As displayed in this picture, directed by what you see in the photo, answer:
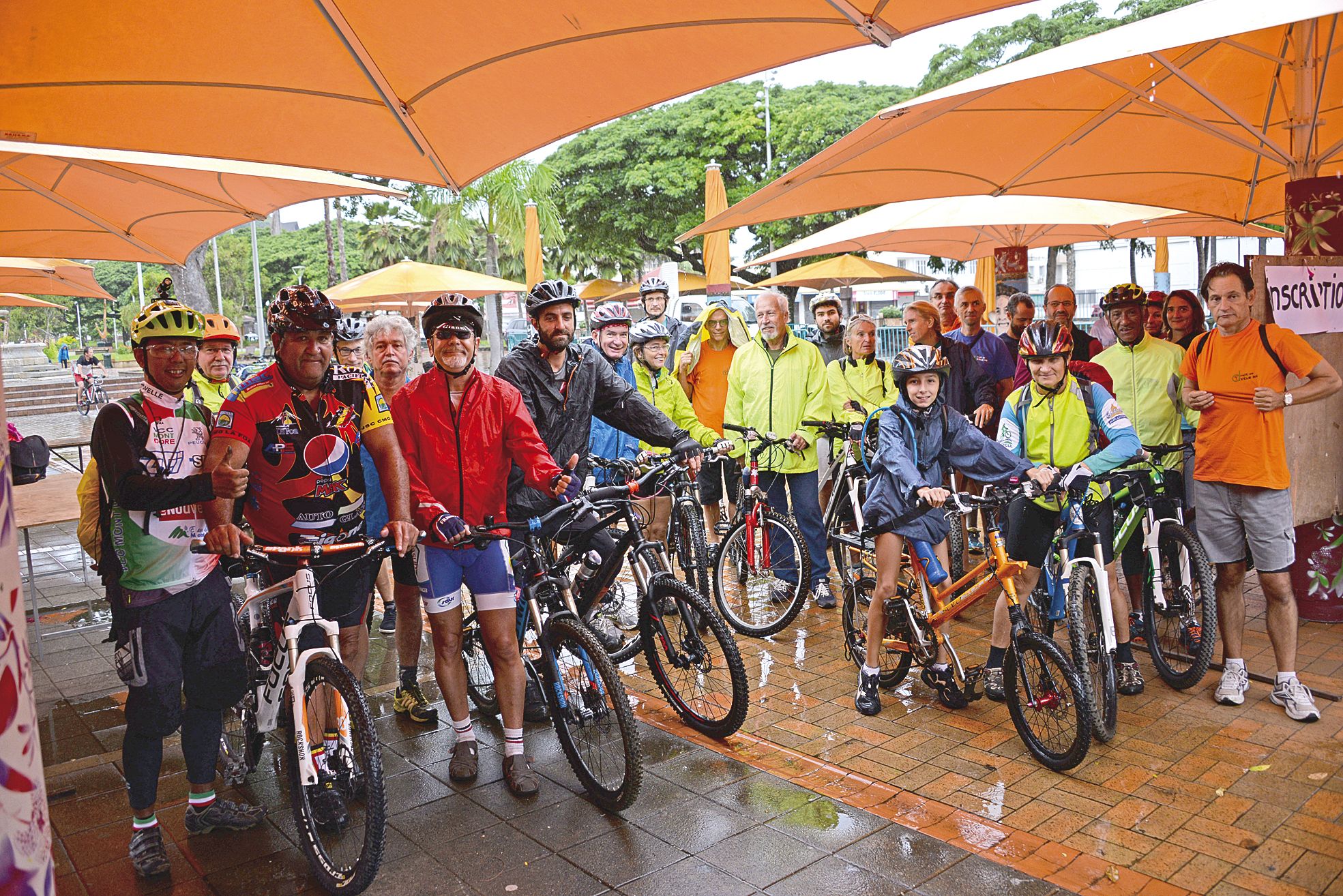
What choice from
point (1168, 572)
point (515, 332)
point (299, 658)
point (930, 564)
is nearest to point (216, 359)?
point (299, 658)

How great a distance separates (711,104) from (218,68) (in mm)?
31388

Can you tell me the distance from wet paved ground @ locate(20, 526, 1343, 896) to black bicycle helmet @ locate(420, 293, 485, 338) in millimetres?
2048

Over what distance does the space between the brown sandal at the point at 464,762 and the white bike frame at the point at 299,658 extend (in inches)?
31.7

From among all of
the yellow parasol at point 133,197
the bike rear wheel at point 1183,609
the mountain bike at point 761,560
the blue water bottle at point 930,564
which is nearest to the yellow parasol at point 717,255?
the mountain bike at point 761,560

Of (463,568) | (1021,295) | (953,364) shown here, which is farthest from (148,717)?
(1021,295)

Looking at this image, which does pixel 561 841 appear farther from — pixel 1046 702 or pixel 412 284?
pixel 412 284

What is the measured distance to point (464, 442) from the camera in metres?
4.21

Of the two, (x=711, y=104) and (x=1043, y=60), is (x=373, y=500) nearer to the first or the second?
(x=1043, y=60)

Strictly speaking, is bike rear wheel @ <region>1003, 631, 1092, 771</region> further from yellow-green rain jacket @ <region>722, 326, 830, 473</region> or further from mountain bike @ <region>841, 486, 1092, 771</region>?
yellow-green rain jacket @ <region>722, 326, 830, 473</region>

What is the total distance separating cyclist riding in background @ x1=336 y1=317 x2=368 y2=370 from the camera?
19.1 ft

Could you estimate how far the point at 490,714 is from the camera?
517 centimetres

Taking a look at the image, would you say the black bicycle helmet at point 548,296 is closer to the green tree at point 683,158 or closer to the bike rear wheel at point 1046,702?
the bike rear wheel at point 1046,702

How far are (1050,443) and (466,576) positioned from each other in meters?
3.04

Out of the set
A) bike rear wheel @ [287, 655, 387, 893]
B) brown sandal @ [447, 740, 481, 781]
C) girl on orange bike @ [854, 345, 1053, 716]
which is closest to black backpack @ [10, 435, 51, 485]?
bike rear wheel @ [287, 655, 387, 893]
